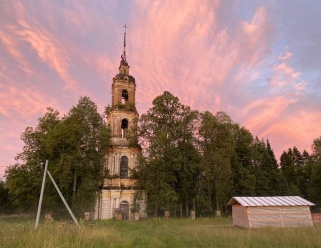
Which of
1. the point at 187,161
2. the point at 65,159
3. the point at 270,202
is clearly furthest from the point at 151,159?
the point at 270,202

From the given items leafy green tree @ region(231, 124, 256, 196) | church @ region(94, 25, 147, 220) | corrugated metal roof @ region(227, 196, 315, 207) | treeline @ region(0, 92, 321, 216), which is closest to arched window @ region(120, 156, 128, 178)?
church @ region(94, 25, 147, 220)

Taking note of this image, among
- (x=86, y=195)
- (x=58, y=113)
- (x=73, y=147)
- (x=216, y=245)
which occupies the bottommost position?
(x=216, y=245)

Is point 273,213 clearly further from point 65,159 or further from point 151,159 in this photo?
point 65,159

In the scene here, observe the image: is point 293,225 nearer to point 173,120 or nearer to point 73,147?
point 173,120

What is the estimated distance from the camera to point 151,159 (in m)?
34.1

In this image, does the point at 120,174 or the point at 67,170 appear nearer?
the point at 67,170

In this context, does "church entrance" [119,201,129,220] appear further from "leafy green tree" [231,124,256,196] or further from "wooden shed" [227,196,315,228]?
"leafy green tree" [231,124,256,196]

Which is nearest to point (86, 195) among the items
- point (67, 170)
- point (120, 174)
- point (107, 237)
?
point (67, 170)

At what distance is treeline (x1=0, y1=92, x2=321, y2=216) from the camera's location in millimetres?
32688

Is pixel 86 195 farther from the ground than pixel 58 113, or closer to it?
closer to it

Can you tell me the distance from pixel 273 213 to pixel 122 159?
2067cm

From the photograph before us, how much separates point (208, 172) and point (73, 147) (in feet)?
57.1

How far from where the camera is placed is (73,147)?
3503 centimetres

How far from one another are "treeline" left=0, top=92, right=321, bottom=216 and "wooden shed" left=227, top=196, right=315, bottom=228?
991cm
